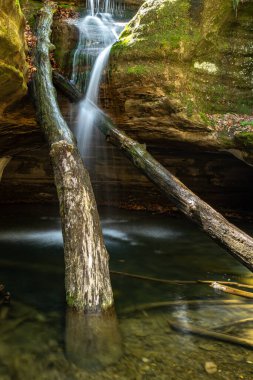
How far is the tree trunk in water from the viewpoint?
12.2ft

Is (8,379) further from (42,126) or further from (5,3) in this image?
(5,3)

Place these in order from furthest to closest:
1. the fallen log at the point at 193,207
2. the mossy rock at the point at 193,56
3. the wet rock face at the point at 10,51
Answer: the mossy rock at the point at 193,56
the wet rock face at the point at 10,51
the fallen log at the point at 193,207

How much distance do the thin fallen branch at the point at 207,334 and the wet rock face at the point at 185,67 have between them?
4.84 meters

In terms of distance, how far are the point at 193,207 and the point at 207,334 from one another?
1.87 meters

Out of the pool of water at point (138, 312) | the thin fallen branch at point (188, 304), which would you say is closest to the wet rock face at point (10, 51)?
the pool of water at point (138, 312)

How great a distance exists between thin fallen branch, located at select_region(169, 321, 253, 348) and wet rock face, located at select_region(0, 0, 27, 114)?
433 centimetres

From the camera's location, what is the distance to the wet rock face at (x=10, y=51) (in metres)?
4.71

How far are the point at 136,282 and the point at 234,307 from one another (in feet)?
5.34

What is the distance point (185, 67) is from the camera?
758 cm

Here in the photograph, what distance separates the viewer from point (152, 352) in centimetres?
341

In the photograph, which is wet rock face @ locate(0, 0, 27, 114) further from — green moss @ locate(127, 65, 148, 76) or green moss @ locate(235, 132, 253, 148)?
green moss @ locate(235, 132, 253, 148)

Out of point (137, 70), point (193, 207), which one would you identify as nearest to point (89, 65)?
point (137, 70)

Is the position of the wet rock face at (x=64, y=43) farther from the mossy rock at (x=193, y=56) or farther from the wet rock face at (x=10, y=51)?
the wet rock face at (x=10, y=51)

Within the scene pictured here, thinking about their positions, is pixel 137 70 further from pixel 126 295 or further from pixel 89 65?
pixel 126 295
